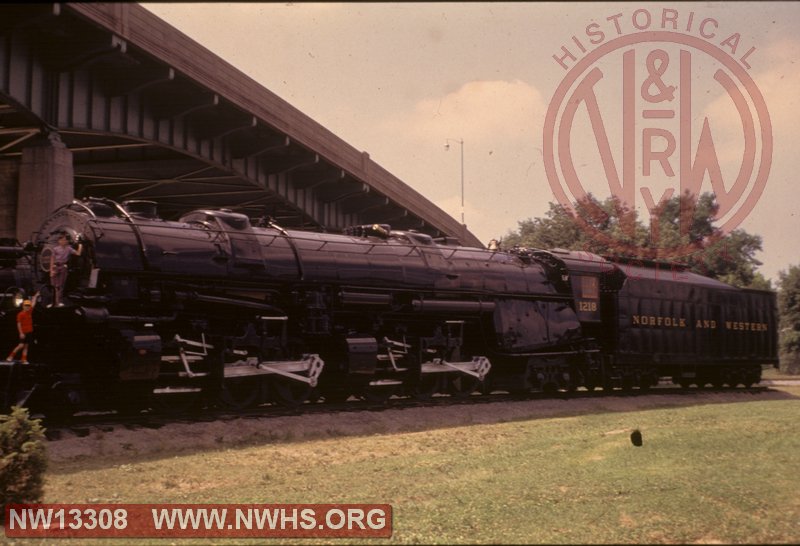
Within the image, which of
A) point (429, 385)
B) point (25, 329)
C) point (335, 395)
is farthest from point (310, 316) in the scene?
point (25, 329)

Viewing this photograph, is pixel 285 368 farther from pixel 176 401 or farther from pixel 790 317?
pixel 790 317

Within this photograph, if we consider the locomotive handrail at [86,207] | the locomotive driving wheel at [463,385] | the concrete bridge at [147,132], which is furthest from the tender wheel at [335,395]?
the locomotive handrail at [86,207]

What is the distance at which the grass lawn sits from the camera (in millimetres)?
7910

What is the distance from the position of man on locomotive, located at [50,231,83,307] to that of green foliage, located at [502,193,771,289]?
50.2 m

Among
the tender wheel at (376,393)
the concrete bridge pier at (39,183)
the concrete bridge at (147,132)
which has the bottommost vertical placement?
the tender wheel at (376,393)

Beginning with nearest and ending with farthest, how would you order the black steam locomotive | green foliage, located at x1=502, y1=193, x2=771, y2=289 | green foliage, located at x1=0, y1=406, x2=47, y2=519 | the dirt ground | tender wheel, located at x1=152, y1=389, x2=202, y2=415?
1. green foliage, located at x1=0, y1=406, x2=47, y2=519
2. the dirt ground
3. the black steam locomotive
4. tender wheel, located at x1=152, y1=389, x2=202, y2=415
5. green foliage, located at x1=502, y1=193, x2=771, y2=289

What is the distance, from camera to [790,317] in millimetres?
56438

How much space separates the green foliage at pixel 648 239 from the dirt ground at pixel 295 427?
4266cm

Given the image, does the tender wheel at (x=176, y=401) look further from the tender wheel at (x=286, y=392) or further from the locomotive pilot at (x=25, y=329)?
the locomotive pilot at (x=25, y=329)

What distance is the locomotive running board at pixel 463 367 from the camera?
20.1 metres

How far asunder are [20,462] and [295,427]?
19.1 feet

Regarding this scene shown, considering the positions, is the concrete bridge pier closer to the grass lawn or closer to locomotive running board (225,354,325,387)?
locomotive running board (225,354,325,387)

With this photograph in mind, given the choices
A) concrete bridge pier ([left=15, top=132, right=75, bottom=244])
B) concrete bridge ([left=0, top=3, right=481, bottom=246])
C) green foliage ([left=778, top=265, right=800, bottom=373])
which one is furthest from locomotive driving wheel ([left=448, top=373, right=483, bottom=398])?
green foliage ([left=778, top=265, right=800, bottom=373])

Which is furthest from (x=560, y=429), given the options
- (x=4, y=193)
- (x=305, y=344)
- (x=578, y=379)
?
(x=4, y=193)
